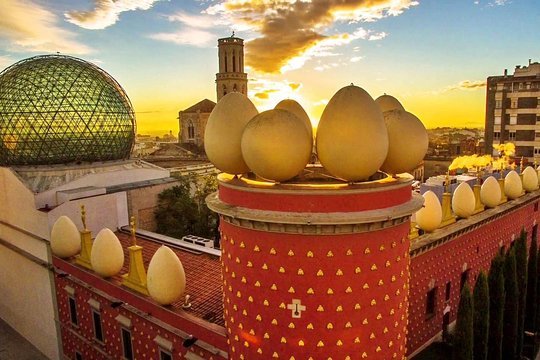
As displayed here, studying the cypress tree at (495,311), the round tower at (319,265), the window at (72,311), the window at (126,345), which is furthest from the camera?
the window at (72,311)

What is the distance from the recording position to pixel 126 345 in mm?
14070

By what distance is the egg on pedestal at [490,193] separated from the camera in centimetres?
1842

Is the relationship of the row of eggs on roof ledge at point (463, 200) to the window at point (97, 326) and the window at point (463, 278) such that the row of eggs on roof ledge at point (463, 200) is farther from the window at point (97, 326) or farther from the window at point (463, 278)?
the window at point (97, 326)

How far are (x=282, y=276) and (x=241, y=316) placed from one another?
1411 mm

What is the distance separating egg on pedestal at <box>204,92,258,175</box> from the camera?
8688 millimetres

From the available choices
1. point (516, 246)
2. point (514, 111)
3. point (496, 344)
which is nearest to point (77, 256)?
point (496, 344)

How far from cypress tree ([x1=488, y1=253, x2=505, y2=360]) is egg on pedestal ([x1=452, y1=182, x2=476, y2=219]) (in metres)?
2.10

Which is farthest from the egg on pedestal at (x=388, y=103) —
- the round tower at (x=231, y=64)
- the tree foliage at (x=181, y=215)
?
the round tower at (x=231, y=64)

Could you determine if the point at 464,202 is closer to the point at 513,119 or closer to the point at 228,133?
the point at 228,133

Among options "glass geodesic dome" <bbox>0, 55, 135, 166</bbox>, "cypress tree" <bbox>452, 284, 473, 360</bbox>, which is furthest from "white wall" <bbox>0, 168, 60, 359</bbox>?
"cypress tree" <bbox>452, 284, 473, 360</bbox>

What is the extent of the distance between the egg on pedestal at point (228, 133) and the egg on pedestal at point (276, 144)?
0.81m

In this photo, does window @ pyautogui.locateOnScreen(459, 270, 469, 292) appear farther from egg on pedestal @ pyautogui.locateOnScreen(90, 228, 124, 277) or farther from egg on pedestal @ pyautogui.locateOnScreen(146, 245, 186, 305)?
egg on pedestal @ pyautogui.locateOnScreen(90, 228, 124, 277)

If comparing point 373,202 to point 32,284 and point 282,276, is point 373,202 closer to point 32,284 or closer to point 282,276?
point 282,276

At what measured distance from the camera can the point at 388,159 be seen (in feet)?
28.8
